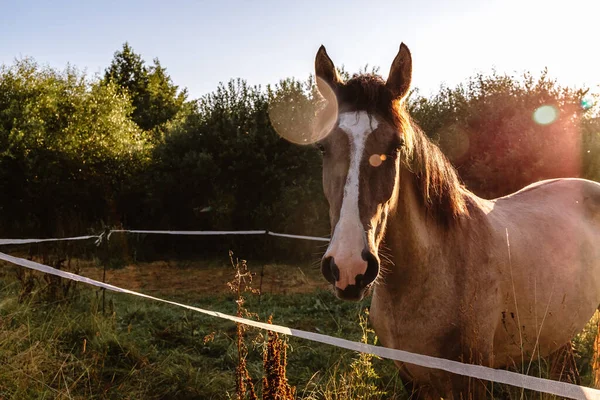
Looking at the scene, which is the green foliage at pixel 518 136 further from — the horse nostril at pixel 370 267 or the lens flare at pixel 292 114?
the horse nostril at pixel 370 267

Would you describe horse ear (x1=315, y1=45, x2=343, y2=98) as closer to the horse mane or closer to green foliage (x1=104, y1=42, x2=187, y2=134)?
the horse mane

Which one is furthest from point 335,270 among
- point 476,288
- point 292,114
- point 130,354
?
point 292,114

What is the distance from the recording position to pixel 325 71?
7.68 ft

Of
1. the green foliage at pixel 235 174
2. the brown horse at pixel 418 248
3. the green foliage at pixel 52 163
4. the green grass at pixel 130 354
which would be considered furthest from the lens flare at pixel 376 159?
the green foliage at pixel 52 163

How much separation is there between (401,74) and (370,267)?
3.62 feet

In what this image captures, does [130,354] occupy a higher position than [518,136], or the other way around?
[518,136]

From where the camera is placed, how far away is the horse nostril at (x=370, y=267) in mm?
1666

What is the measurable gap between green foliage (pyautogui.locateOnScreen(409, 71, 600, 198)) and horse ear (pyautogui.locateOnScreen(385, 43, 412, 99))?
307 inches

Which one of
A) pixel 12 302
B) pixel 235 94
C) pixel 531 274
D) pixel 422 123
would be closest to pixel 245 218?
pixel 235 94

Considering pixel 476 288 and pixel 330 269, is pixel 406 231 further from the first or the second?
pixel 330 269

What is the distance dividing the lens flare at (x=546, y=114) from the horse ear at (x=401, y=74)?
9043 millimetres

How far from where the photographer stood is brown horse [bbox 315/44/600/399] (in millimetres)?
1874

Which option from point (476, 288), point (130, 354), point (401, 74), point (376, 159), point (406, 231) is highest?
point (401, 74)

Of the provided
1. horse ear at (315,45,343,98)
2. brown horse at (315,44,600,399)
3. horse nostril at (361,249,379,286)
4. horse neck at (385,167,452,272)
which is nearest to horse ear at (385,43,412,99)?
brown horse at (315,44,600,399)
